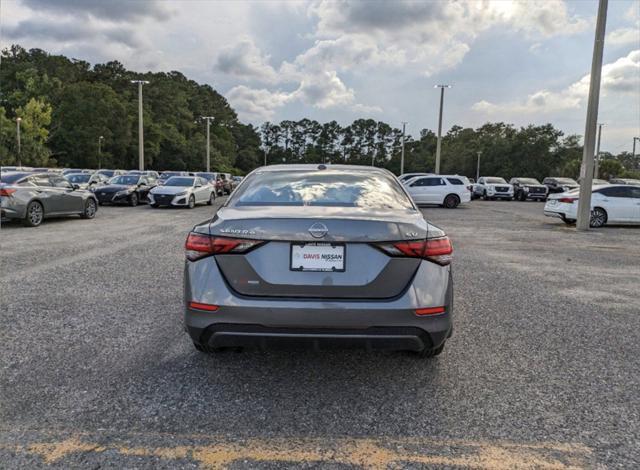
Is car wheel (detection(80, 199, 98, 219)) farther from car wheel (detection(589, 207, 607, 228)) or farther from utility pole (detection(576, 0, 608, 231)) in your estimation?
car wheel (detection(589, 207, 607, 228))

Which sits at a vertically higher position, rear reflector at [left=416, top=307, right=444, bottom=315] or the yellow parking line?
rear reflector at [left=416, top=307, right=444, bottom=315]

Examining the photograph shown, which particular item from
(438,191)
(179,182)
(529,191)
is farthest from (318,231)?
(529,191)

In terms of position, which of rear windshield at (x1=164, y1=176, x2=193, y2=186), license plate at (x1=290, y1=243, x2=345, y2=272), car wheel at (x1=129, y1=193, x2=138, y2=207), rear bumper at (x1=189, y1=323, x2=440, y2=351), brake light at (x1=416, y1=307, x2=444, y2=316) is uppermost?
rear windshield at (x1=164, y1=176, x2=193, y2=186)

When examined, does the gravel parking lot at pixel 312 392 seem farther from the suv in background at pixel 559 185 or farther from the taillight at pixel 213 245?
the suv in background at pixel 559 185

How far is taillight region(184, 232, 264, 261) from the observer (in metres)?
3.14

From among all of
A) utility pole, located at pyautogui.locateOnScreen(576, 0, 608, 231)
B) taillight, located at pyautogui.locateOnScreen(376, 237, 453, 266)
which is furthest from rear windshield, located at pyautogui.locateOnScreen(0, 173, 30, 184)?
utility pole, located at pyautogui.locateOnScreen(576, 0, 608, 231)

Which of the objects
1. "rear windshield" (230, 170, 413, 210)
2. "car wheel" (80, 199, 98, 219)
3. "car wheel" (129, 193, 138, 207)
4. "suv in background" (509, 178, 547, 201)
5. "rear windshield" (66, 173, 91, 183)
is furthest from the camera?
"suv in background" (509, 178, 547, 201)

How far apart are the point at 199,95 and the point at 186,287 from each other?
401 ft

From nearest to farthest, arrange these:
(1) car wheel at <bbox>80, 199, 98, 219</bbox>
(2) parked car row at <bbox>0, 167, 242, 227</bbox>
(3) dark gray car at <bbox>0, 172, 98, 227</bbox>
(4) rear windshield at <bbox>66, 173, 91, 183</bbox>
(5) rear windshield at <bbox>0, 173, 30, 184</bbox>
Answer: (3) dark gray car at <bbox>0, 172, 98, 227</bbox>
(2) parked car row at <bbox>0, 167, 242, 227</bbox>
(5) rear windshield at <bbox>0, 173, 30, 184</bbox>
(1) car wheel at <bbox>80, 199, 98, 219</bbox>
(4) rear windshield at <bbox>66, 173, 91, 183</bbox>

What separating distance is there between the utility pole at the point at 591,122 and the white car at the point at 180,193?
14790mm

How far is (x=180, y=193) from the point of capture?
21.1 meters

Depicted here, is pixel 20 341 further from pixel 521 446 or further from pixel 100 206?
pixel 100 206

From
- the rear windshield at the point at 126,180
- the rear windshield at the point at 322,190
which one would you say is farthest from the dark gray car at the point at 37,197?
the rear windshield at the point at 322,190

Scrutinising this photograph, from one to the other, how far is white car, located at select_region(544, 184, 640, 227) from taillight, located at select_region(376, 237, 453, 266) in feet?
47.2
